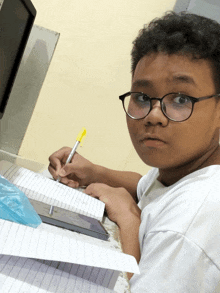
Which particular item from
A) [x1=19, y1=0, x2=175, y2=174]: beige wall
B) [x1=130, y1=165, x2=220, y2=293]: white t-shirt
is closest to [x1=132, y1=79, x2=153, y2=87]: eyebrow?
[x1=130, y1=165, x2=220, y2=293]: white t-shirt

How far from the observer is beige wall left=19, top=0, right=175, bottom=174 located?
4.23ft

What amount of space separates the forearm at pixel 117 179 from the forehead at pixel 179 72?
44 cm

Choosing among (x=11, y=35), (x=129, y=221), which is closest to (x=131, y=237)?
(x=129, y=221)

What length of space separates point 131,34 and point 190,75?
83 centimetres

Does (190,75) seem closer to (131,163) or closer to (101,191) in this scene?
(101,191)

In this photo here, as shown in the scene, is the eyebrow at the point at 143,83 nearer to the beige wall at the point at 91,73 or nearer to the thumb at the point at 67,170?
the thumb at the point at 67,170

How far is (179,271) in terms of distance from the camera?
0.40 m

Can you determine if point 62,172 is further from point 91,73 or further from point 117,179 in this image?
point 91,73

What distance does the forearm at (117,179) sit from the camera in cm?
97

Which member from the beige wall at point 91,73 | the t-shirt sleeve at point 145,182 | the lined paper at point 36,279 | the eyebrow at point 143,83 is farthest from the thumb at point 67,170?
the lined paper at point 36,279

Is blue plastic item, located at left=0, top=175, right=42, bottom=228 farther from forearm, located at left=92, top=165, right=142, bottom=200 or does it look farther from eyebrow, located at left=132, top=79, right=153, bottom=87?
forearm, located at left=92, top=165, right=142, bottom=200

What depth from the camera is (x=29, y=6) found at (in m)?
0.88

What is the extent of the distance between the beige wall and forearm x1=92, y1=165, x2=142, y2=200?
30 cm

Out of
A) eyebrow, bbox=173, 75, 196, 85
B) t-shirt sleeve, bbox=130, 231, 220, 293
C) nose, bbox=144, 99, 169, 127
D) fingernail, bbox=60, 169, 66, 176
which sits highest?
eyebrow, bbox=173, 75, 196, 85
